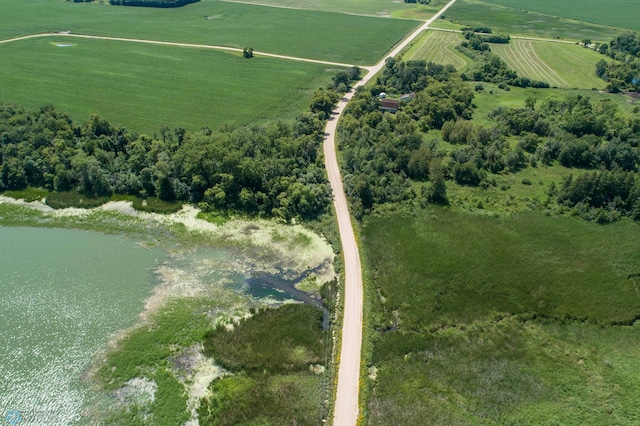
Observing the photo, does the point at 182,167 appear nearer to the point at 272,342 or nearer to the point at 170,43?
the point at 272,342

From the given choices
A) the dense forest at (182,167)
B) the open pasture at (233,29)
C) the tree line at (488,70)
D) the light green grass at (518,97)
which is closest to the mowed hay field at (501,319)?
the dense forest at (182,167)

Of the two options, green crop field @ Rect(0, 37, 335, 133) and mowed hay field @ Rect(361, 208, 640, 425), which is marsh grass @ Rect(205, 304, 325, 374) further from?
green crop field @ Rect(0, 37, 335, 133)

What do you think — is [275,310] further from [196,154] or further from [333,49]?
[333,49]

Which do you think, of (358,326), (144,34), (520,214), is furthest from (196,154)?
(144,34)

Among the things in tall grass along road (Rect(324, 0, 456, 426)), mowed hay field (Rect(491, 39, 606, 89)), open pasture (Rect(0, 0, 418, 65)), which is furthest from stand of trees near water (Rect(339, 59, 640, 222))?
open pasture (Rect(0, 0, 418, 65))

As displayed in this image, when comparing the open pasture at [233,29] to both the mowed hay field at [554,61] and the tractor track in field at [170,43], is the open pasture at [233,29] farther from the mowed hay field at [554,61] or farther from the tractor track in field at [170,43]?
the mowed hay field at [554,61]
